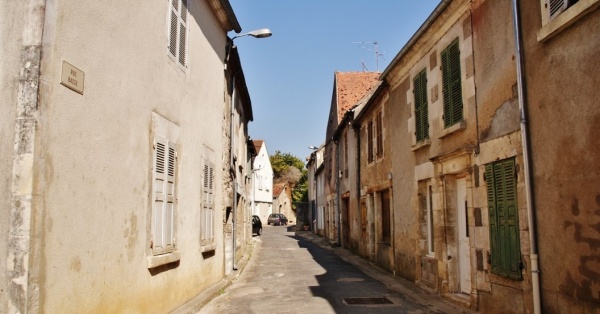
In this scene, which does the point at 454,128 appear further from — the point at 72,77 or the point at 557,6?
the point at 72,77

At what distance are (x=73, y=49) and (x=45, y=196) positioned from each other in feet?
4.42

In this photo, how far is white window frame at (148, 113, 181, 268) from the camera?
6355 millimetres

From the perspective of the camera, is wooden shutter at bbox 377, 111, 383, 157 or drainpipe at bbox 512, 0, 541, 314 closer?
drainpipe at bbox 512, 0, 541, 314

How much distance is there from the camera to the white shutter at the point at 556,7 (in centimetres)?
526

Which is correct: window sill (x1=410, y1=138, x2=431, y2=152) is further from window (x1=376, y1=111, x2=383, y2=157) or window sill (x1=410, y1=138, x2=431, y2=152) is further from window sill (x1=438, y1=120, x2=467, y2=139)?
window (x1=376, y1=111, x2=383, y2=157)

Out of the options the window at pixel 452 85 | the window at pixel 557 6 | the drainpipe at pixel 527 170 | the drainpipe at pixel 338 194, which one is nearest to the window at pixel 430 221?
the window at pixel 452 85

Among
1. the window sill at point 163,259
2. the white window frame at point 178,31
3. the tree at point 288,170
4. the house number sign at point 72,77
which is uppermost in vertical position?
the tree at point 288,170

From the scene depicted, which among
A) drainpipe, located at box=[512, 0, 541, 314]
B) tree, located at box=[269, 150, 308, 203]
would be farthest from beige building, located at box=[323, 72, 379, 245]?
tree, located at box=[269, 150, 308, 203]

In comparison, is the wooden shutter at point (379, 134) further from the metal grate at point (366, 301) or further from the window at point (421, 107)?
the metal grate at point (366, 301)

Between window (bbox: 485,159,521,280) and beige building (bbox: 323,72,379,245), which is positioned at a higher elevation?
beige building (bbox: 323,72,379,245)

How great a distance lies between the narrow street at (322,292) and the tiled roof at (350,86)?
36.9 ft

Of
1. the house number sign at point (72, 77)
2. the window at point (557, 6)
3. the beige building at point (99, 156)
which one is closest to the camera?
the beige building at point (99, 156)

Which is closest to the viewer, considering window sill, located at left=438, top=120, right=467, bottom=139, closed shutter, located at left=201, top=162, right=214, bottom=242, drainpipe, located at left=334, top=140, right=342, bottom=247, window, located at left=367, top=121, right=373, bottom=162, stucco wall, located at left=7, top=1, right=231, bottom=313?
stucco wall, located at left=7, top=1, right=231, bottom=313

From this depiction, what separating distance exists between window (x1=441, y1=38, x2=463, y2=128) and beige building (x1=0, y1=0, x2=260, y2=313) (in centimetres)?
460
